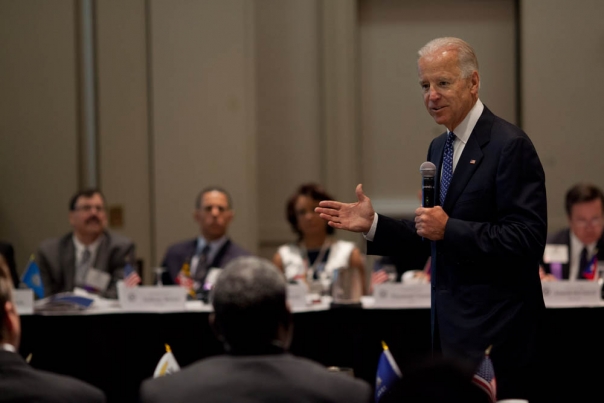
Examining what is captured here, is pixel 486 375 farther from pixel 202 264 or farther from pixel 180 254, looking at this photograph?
pixel 180 254

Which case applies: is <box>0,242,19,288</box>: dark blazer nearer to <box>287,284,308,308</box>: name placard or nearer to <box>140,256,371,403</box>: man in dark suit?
<box>287,284,308,308</box>: name placard

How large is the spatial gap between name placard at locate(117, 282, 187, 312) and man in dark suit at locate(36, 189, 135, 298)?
0.74m

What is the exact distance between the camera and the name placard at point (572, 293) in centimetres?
430

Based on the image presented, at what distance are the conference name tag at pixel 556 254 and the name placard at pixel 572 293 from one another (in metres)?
0.45

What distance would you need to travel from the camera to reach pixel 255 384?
4.83 feet

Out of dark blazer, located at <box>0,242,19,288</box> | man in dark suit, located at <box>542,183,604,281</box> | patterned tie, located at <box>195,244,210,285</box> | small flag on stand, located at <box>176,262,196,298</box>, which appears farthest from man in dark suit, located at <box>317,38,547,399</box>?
dark blazer, located at <box>0,242,19,288</box>

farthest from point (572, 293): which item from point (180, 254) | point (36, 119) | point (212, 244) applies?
point (36, 119)

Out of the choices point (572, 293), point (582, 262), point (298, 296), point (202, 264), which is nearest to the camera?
point (572, 293)

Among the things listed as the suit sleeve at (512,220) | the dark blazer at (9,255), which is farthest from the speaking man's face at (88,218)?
the suit sleeve at (512,220)

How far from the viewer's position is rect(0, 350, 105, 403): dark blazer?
1.63 metres

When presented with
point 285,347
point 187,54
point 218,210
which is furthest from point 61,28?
point 285,347

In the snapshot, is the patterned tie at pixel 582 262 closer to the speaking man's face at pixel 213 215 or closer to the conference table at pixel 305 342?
the conference table at pixel 305 342

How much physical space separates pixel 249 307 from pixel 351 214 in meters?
1.11

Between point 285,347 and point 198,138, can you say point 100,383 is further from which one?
point 285,347
